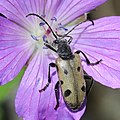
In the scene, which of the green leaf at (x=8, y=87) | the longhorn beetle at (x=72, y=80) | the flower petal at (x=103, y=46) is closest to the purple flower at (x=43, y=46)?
the flower petal at (x=103, y=46)

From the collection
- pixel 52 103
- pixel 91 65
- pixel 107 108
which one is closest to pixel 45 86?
pixel 52 103

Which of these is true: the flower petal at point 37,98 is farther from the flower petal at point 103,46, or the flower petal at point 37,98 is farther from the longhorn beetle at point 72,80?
the flower petal at point 103,46

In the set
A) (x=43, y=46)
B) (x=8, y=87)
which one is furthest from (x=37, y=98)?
(x=8, y=87)

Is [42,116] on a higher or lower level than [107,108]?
higher

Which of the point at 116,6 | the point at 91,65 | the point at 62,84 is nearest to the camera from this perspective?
the point at 62,84

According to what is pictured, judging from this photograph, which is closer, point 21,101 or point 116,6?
point 21,101

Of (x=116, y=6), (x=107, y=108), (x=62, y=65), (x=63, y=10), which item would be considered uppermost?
(x=63, y=10)

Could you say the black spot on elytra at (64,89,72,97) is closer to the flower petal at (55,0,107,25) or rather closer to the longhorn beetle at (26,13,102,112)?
the longhorn beetle at (26,13,102,112)

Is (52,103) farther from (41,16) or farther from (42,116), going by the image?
(41,16)

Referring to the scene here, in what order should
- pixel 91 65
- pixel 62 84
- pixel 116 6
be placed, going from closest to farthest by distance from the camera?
pixel 62 84 → pixel 91 65 → pixel 116 6
